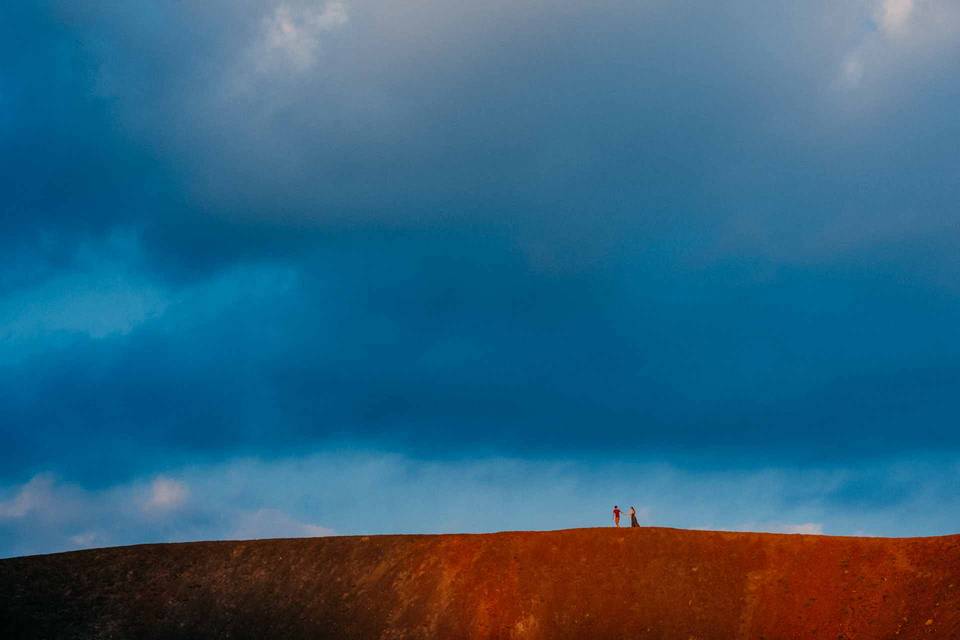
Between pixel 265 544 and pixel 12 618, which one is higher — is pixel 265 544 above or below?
above

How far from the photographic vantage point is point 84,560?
61094 millimetres

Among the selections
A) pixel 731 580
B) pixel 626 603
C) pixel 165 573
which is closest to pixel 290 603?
pixel 165 573

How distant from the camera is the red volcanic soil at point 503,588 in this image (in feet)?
156

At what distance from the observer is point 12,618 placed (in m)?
55.8

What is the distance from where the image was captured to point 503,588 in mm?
52719

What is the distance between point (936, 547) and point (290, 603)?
38.4 metres

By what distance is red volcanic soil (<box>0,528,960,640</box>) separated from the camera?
156ft

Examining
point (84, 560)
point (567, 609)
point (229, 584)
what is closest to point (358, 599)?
point (229, 584)

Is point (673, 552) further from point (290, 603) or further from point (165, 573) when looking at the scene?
point (165, 573)

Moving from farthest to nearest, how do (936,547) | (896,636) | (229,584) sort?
(229,584)
(936,547)
(896,636)

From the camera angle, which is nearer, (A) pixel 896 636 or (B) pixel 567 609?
(A) pixel 896 636

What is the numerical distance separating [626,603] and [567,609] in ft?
11.2

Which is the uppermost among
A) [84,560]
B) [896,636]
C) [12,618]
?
[84,560]

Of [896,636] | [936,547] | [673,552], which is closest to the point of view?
[896,636]
